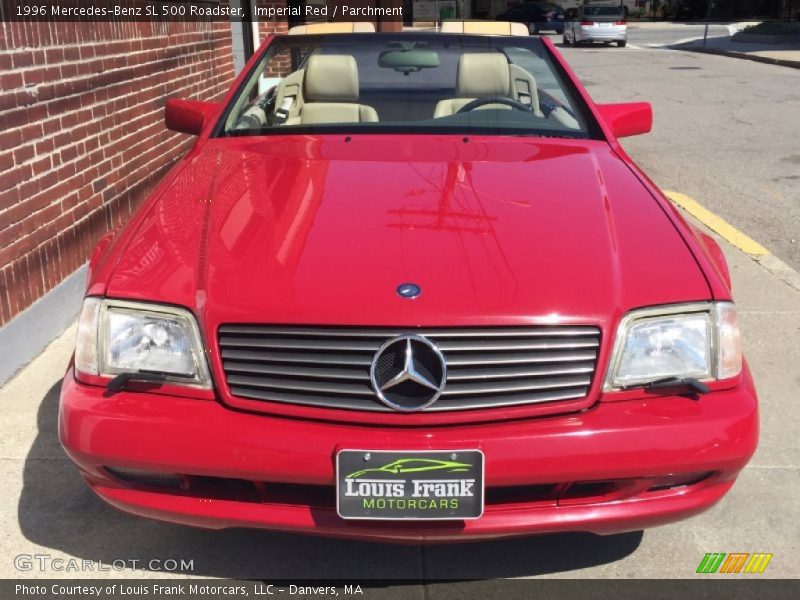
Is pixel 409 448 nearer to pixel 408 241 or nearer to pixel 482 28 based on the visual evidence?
pixel 408 241

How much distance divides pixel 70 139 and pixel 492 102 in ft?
7.64

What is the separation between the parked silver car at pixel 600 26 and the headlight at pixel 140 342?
30.1 metres

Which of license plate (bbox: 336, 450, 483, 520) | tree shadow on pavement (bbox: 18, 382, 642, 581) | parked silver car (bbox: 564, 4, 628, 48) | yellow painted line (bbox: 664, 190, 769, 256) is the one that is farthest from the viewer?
parked silver car (bbox: 564, 4, 628, 48)

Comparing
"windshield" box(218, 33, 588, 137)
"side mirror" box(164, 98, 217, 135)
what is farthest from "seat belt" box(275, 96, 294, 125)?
"side mirror" box(164, 98, 217, 135)

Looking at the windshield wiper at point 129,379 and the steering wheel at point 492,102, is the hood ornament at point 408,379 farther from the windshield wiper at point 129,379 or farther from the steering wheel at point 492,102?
the steering wheel at point 492,102

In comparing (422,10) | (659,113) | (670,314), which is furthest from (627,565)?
(422,10)

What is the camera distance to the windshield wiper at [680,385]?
93.0 inches

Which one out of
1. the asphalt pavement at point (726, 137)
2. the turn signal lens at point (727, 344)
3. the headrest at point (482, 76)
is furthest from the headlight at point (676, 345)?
the asphalt pavement at point (726, 137)

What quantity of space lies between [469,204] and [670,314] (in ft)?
2.45

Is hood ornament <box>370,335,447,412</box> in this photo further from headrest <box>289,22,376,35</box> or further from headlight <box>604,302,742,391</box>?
headrest <box>289,22,376,35</box>

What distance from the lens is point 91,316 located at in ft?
8.08

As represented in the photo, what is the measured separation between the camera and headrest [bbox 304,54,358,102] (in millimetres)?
4090

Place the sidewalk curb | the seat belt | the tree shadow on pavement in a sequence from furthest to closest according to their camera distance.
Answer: the sidewalk curb
the seat belt
the tree shadow on pavement
